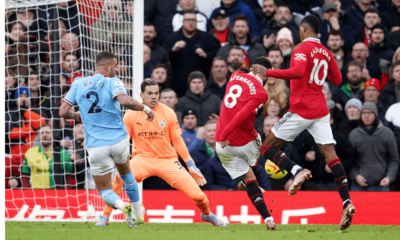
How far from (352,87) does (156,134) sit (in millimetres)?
4829

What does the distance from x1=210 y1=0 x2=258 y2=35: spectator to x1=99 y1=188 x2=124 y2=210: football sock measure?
6.50m

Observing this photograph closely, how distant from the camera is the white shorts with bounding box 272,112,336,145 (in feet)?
23.1

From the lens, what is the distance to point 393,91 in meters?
10.9

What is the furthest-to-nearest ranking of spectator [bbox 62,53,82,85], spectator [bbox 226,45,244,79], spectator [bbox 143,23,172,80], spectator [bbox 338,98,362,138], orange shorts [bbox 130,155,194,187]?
spectator [bbox 143,23,172,80] < spectator [bbox 62,53,82,85] < spectator [bbox 226,45,244,79] < spectator [bbox 338,98,362,138] < orange shorts [bbox 130,155,194,187]

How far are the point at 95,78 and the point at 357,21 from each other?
24.8 ft

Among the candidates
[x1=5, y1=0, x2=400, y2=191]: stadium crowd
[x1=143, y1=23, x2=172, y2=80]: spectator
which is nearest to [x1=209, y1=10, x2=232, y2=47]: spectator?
[x1=5, y1=0, x2=400, y2=191]: stadium crowd

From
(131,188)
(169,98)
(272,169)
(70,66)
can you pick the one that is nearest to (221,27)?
(169,98)

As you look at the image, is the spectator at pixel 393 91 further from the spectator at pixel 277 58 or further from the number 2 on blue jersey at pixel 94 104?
the number 2 on blue jersey at pixel 94 104

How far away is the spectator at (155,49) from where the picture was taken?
1152 centimetres

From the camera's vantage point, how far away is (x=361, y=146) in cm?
990

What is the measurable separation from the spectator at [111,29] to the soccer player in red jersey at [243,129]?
3.59m

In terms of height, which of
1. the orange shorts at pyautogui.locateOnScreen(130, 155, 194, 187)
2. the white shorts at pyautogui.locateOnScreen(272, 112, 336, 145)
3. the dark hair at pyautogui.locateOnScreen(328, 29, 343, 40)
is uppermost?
the dark hair at pyautogui.locateOnScreen(328, 29, 343, 40)

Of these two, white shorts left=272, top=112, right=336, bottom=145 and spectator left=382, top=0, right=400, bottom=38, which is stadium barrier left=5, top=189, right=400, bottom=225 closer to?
white shorts left=272, top=112, right=336, bottom=145

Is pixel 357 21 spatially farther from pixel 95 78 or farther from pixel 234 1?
pixel 95 78
